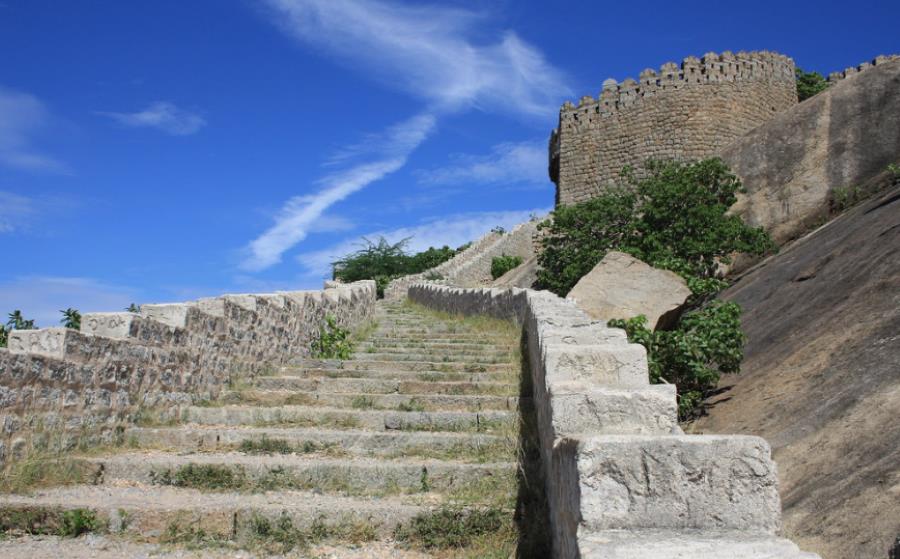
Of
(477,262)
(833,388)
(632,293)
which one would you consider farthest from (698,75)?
(833,388)

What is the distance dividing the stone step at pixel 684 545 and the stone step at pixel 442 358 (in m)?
5.98

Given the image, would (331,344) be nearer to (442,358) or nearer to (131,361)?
(442,358)

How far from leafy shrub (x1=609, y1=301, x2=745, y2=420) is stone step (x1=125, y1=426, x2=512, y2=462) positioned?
2.38 metres

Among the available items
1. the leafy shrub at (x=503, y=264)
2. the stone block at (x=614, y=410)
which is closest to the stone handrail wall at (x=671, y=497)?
the stone block at (x=614, y=410)

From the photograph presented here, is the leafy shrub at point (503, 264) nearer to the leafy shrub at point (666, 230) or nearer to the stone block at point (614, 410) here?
the leafy shrub at point (666, 230)

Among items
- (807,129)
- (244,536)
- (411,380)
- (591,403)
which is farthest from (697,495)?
(807,129)

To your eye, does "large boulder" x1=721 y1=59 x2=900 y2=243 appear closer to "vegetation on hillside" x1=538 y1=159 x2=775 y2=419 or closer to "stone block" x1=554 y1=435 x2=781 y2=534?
"vegetation on hillside" x1=538 y1=159 x2=775 y2=419

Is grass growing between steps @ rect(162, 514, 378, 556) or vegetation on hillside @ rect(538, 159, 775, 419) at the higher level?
vegetation on hillside @ rect(538, 159, 775, 419)

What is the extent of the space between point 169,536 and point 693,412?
491 cm

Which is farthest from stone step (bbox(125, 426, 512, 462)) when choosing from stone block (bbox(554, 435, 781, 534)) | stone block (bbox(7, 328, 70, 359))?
stone block (bbox(554, 435, 781, 534))

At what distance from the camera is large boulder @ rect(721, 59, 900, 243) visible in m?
15.9

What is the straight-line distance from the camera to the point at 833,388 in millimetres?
5621

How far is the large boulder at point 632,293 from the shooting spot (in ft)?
34.4

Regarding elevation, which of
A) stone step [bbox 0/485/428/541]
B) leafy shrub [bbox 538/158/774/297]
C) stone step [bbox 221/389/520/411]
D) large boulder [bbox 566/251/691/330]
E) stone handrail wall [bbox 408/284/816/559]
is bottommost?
stone step [bbox 0/485/428/541]
